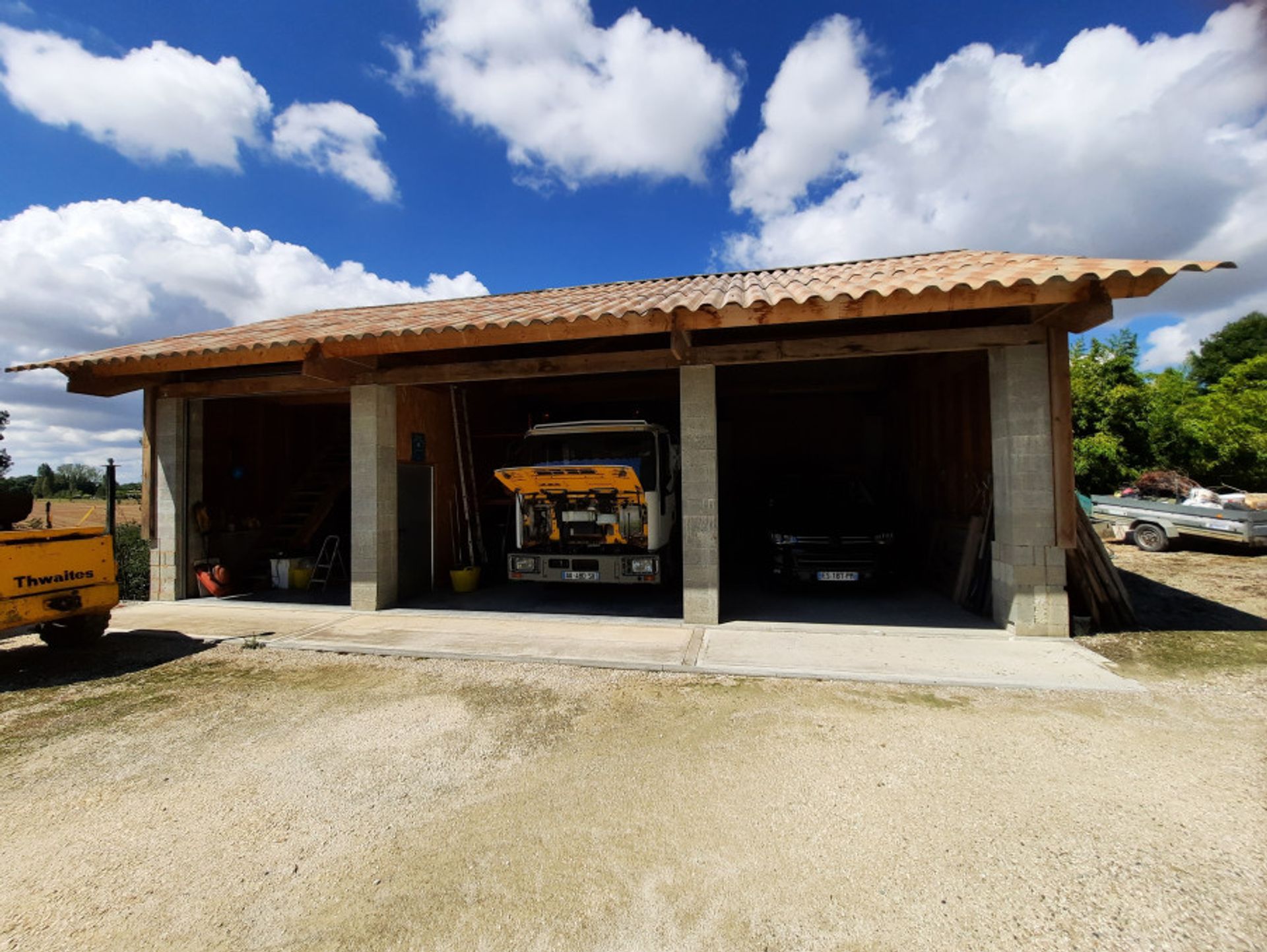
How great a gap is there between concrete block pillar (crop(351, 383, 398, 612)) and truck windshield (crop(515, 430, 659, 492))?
1.89m

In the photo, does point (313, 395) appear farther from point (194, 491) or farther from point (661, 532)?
point (661, 532)

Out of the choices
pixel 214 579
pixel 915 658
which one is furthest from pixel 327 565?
pixel 915 658

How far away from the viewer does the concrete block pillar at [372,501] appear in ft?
24.5

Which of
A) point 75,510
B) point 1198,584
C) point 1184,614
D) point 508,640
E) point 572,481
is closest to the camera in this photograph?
point 508,640

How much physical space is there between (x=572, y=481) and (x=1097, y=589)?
5916mm

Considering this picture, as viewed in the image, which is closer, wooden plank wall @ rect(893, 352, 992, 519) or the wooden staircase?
wooden plank wall @ rect(893, 352, 992, 519)

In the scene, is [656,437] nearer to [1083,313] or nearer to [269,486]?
[1083,313]

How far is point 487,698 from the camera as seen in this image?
14.5ft

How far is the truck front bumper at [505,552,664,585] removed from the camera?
23.6 feet

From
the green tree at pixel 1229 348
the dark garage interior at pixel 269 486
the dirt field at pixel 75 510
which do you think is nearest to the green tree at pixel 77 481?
the dirt field at pixel 75 510

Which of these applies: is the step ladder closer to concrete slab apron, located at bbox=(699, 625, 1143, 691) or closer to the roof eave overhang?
the roof eave overhang

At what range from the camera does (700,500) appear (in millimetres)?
6461

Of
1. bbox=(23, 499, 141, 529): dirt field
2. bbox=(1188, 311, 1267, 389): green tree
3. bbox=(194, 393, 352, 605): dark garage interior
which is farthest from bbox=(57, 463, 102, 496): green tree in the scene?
bbox=(1188, 311, 1267, 389): green tree

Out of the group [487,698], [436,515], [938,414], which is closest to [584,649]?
[487,698]
